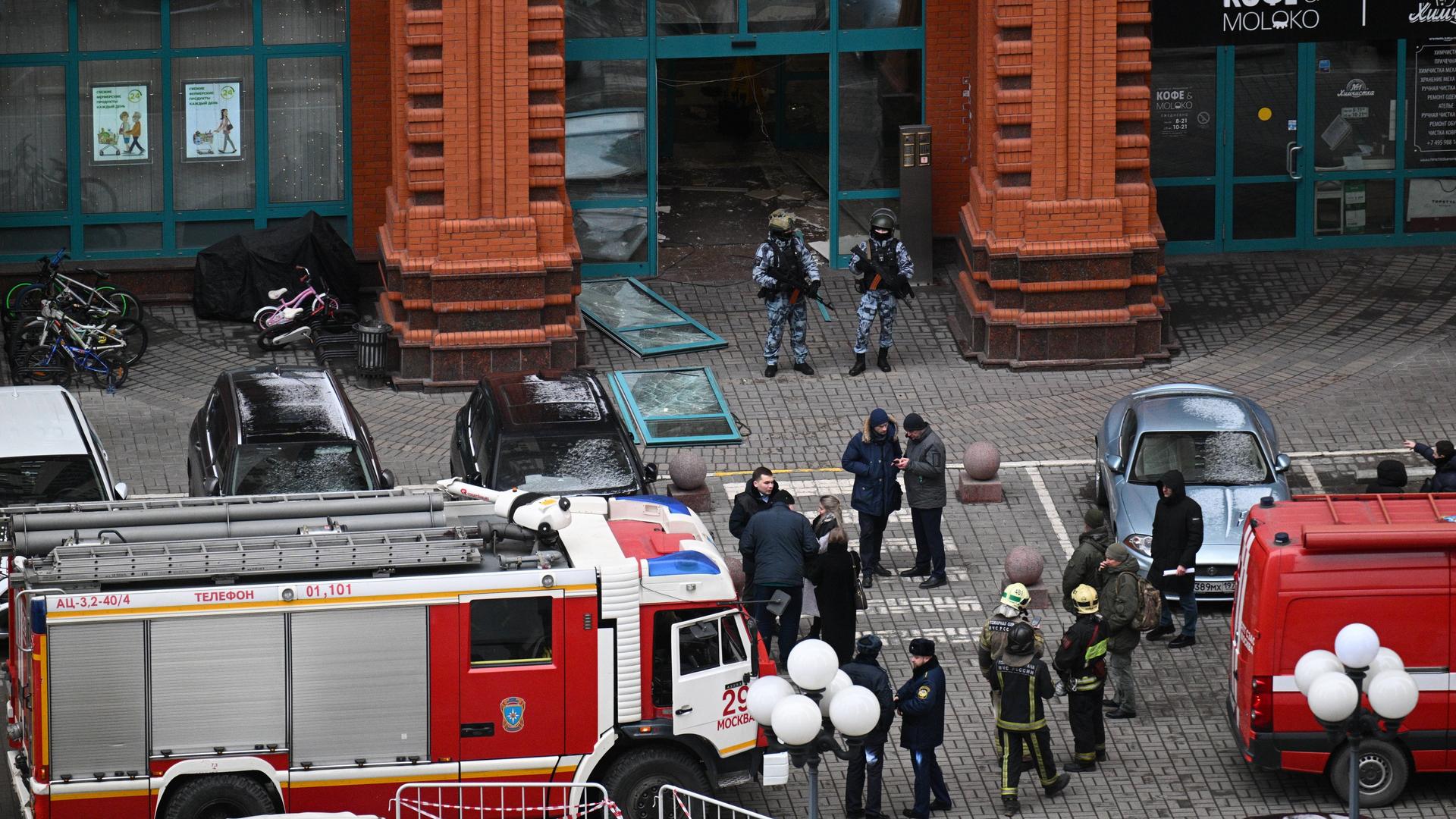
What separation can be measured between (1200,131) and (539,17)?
29.8ft

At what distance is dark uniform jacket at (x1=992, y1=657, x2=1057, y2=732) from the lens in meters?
16.9

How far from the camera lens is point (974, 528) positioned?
22.3m

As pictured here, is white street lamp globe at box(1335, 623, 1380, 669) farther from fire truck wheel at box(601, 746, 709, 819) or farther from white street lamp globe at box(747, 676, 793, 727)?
fire truck wheel at box(601, 746, 709, 819)

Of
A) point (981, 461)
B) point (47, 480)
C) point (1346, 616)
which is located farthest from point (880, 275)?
point (1346, 616)

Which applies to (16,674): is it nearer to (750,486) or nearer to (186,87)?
(750,486)

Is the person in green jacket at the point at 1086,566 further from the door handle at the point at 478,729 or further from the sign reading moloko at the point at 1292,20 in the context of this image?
the sign reading moloko at the point at 1292,20

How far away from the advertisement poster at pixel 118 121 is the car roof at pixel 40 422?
7.25 meters

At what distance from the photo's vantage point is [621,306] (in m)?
28.1

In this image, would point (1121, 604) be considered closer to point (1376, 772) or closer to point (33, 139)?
point (1376, 772)

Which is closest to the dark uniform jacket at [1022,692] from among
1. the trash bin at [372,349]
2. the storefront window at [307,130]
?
the trash bin at [372,349]

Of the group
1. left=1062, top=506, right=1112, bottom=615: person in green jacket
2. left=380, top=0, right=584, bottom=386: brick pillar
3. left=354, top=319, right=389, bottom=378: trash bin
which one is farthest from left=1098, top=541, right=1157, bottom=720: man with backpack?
left=354, top=319, right=389, bottom=378: trash bin

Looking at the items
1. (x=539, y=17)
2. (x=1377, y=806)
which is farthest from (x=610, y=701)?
(x=539, y=17)

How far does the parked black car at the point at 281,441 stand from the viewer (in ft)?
68.0

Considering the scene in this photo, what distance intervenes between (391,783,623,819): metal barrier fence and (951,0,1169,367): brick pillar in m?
11.7
